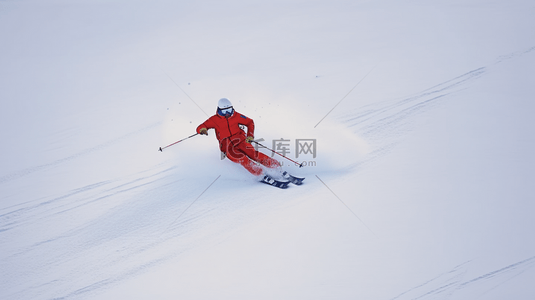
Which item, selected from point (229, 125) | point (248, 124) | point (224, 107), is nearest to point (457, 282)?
point (248, 124)

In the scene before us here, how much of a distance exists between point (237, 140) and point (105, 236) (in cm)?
216

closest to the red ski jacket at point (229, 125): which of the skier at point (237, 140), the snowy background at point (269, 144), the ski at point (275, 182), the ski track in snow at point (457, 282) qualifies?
the skier at point (237, 140)

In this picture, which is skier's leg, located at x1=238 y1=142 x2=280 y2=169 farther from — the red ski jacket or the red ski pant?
the red ski jacket

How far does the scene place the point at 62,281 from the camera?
4668 millimetres

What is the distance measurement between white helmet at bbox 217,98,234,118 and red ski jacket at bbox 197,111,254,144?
0.07m

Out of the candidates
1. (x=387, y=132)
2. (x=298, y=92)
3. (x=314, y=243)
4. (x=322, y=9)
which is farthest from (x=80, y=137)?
(x=322, y=9)

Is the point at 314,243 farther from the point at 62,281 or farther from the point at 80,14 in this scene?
the point at 80,14

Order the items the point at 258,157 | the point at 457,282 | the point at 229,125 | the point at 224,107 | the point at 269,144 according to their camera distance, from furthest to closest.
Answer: the point at 269,144
the point at 258,157
the point at 229,125
the point at 224,107
the point at 457,282

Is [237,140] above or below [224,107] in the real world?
below

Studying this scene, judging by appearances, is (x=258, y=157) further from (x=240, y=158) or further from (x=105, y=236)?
(x=105, y=236)

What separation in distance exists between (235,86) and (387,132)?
9.67ft

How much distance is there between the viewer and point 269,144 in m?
6.15

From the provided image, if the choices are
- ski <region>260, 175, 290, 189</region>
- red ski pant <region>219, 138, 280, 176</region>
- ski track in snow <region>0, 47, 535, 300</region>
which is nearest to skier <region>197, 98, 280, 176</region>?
red ski pant <region>219, 138, 280, 176</region>

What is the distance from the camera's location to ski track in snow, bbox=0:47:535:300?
4.59 meters
